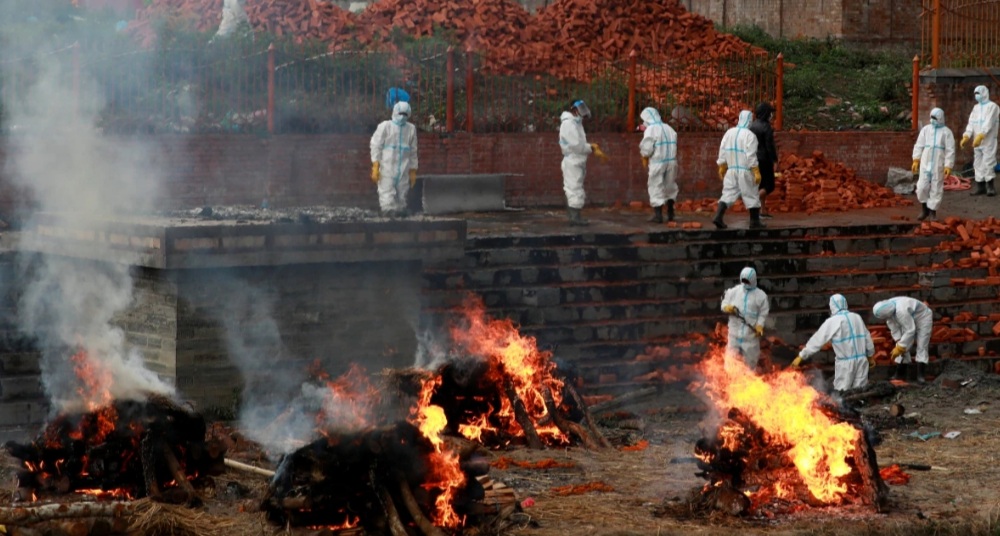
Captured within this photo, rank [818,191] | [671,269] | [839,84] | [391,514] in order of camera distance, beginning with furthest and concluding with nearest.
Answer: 1. [839,84]
2. [818,191]
3. [671,269]
4. [391,514]

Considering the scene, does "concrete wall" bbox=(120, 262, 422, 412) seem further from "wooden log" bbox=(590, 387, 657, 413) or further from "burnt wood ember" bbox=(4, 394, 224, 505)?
"burnt wood ember" bbox=(4, 394, 224, 505)

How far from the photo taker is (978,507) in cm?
1026

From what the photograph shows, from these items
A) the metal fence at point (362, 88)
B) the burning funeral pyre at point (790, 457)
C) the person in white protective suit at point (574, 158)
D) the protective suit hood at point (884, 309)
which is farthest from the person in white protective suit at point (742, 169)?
the burning funeral pyre at point (790, 457)

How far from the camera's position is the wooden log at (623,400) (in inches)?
545

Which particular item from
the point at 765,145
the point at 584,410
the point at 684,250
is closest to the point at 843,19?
the point at 765,145

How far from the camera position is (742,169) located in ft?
58.4

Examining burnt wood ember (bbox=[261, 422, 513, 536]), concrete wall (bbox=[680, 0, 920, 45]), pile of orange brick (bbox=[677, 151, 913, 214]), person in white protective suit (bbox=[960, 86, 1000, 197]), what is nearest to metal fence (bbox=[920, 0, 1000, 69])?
person in white protective suit (bbox=[960, 86, 1000, 197])

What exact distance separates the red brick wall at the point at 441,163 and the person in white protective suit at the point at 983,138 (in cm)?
128

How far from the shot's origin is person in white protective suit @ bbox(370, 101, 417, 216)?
17375mm

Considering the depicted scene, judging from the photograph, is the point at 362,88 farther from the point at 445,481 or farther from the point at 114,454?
the point at 445,481

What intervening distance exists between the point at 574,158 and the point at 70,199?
6644 mm

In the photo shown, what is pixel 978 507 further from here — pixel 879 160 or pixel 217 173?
pixel 879 160

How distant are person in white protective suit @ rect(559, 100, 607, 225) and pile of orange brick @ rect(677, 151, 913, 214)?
8.88 feet

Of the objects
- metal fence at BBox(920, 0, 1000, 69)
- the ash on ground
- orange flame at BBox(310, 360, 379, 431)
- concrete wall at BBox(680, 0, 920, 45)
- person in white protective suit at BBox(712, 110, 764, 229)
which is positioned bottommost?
orange flame at BBox(310, 360, 379, 431)
